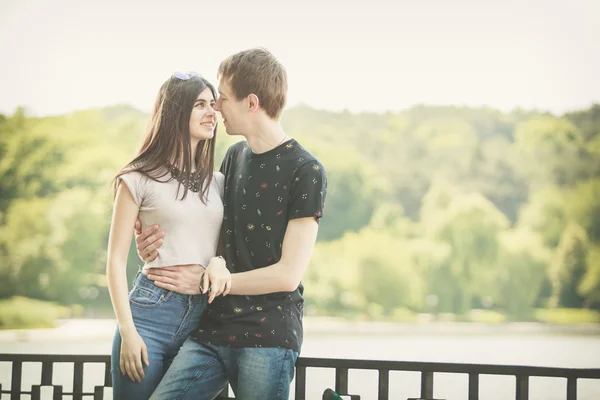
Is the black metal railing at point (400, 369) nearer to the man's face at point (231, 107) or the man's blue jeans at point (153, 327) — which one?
the man's blue jeans at point (153, 327)

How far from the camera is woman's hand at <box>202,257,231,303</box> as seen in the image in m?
1.30

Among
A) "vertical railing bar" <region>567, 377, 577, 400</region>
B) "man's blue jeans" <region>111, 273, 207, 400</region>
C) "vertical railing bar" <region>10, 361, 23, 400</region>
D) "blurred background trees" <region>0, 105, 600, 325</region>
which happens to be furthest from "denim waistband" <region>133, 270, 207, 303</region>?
"blurred background trees" <region>0, 105, 600, 325</region>

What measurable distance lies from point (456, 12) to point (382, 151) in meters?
4.55

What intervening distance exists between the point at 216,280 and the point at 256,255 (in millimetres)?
125

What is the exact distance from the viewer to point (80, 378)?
1614mm

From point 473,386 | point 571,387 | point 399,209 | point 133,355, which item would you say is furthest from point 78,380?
point 399,209

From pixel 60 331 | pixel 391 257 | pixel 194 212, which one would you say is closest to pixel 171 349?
pixel 194 212

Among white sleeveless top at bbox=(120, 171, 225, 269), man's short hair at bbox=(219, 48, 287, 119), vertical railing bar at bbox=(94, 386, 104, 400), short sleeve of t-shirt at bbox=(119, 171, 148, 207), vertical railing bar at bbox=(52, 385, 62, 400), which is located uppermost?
man's short hair at bbox=(219, 48, 287, 119)

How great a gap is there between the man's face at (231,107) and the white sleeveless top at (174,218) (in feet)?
0.53

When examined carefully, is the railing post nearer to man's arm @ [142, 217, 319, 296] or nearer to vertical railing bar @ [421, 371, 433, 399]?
vertical railing bar @ [421, 371, 433, 399]

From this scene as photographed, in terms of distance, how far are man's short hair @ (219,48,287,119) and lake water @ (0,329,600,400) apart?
14.6m

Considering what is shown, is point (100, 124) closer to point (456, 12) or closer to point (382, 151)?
point (382, 151)

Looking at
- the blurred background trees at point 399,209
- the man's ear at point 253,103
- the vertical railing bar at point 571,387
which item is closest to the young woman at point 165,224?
the man's ear at point 253,103

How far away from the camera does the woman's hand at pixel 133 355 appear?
1337 millimetres
